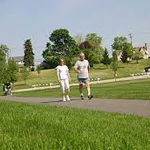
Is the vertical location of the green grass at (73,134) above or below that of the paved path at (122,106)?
above

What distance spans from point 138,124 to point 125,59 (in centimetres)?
12899

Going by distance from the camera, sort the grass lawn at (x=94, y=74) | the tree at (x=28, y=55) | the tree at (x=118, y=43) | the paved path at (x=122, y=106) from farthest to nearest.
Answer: the tree at (x=118, y=43) → the tree at (x=28, y=55) → the grass lawn at (x=94, y=74) → the paved path at (x=122, y=106)

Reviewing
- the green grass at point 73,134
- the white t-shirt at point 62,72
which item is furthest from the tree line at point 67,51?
the green grass at point 73,134

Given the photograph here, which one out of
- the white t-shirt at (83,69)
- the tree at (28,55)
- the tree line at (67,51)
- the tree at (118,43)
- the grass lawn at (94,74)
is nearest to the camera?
the white t-shirt at (83,69)

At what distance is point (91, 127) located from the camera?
7.62 meters

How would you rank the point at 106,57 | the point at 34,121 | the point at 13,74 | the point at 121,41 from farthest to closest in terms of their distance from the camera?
the point at 121,41 < the point at 106,57 < the point at 13,74 < the point at 34,121

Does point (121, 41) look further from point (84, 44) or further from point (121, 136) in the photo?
point (121, 136)

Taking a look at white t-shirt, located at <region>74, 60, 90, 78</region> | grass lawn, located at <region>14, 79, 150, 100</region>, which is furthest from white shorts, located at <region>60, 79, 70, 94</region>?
grass lawn, located at <region>14, 79, 150, 100</region>

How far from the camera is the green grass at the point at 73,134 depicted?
5738 mm

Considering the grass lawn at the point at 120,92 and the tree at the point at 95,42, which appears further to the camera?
the tree at the point at 95,42

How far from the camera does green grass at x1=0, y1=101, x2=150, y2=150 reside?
226 inches

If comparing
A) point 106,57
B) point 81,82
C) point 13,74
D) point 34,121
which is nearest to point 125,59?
point 106,57

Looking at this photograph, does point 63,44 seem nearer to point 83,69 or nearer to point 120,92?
point 120,92

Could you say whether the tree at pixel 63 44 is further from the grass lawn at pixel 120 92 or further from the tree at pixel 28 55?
the grass lawn at pixel 120 92
